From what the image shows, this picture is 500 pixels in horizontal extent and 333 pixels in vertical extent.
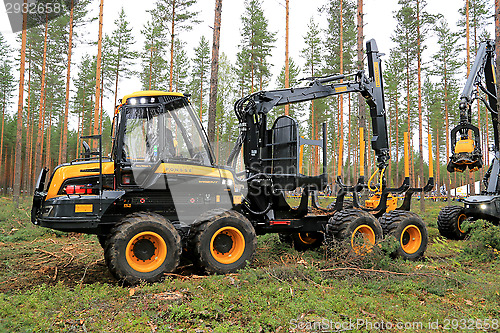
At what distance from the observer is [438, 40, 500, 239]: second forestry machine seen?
9.09 m

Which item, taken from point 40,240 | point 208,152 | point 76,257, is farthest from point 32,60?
point 208,152

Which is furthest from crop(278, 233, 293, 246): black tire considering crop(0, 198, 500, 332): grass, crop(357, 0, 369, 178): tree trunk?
crop(357, 0, 369, 178): tree trunk

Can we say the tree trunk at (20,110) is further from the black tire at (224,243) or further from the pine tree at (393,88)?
the pine tree at (393,88)

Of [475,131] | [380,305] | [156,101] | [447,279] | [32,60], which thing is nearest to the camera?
[380,305]

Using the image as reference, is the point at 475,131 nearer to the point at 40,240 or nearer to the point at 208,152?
the point at 208,152

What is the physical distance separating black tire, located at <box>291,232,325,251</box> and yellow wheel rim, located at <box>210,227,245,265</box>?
271 cm

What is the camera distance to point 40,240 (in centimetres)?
1020

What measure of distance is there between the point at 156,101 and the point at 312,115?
27.7 metres

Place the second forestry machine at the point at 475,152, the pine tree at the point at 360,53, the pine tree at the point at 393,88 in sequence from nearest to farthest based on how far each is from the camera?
the second forestry machine at the point at 475,152, the pine tree at the point at 360,53, the pine tree at the point at 393,88

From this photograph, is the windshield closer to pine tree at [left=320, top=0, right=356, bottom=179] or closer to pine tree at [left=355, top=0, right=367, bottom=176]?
pine tree at [left=355, top=0, right=367, bottom=176]

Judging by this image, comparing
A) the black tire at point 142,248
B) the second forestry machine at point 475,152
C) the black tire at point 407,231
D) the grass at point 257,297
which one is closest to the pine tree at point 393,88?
the second forestry machine at point 475,152

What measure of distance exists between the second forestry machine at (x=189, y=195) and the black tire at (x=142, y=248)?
0.02 meters

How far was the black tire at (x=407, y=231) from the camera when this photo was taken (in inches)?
286

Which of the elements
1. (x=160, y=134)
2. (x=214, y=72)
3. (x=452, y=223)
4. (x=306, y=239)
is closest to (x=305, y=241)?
(x=306, y=239)
